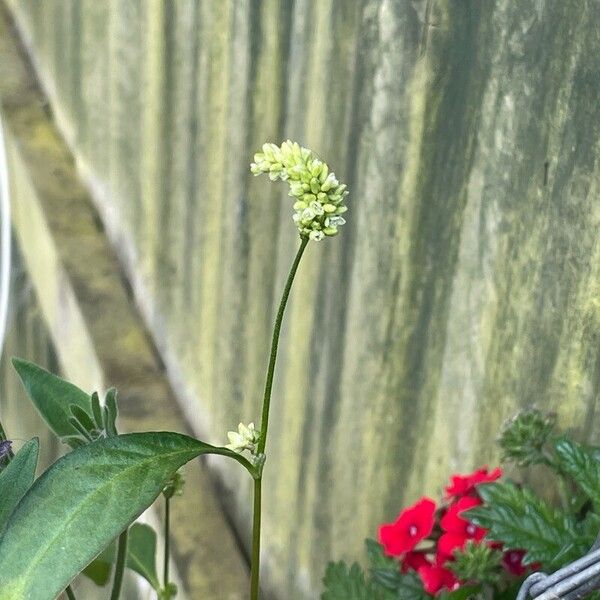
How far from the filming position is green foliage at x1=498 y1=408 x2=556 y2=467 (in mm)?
857

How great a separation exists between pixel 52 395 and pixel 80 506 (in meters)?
0.18

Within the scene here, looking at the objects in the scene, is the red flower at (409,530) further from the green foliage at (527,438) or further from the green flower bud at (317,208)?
the green flower bud at (317,208)

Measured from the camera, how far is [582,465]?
76 centimetres

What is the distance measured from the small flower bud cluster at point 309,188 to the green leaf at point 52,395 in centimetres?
23

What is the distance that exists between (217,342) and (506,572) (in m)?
0.97

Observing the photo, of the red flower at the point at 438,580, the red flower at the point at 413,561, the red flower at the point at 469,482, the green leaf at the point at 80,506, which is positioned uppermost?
the green leaf at the point at 80,506

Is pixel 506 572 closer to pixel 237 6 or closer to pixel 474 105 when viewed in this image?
pixel 474 105

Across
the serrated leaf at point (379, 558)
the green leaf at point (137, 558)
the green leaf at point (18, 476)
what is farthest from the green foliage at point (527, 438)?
the green leaf at point (18, 476)

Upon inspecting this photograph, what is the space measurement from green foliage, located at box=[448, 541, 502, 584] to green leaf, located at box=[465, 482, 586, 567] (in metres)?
0.06

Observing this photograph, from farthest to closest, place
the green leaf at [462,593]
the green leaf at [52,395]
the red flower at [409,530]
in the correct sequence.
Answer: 1. the red flower at [409,530]
2. the green leaf at [462,593]
3. the green leaf at [52,395]

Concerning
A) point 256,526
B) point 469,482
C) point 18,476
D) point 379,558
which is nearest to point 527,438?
point 469,482

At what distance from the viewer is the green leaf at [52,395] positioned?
690mm

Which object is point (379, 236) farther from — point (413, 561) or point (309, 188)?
point (309, 188)

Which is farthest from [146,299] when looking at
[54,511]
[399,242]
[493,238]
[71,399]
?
[54,511]
